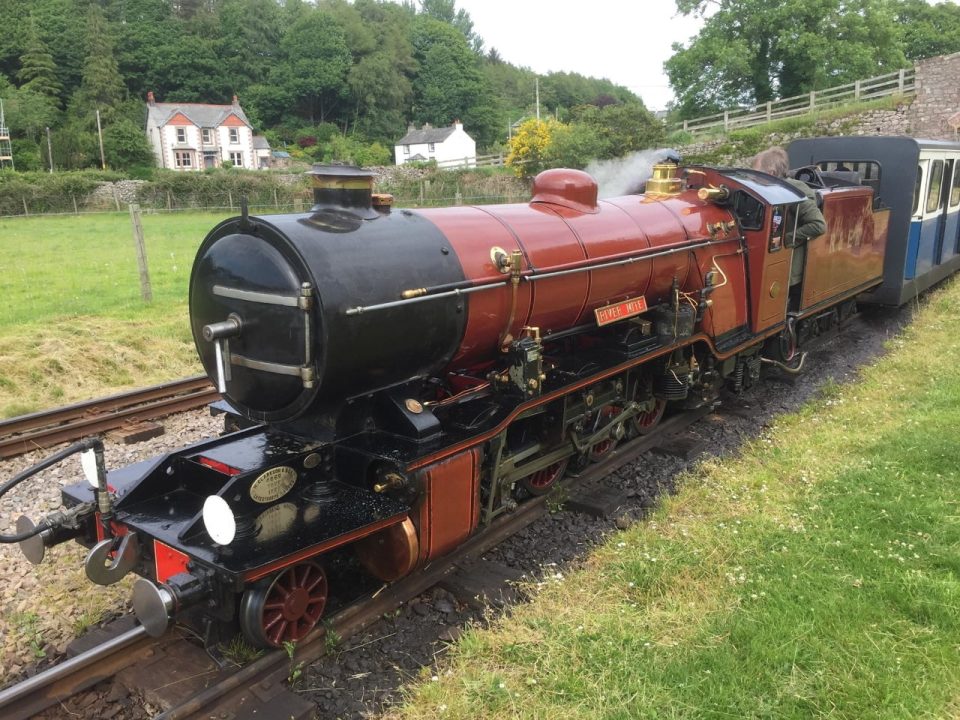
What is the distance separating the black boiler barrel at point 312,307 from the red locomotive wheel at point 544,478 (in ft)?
6.66

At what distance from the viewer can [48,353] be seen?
32.7 ft

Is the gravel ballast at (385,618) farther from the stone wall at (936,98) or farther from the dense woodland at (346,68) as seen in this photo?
the stone wall at (936,98)

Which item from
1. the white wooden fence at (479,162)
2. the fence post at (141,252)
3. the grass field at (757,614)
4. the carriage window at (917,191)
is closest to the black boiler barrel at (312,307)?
the grass field at (757,614)

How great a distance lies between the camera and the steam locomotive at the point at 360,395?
13.0 ft

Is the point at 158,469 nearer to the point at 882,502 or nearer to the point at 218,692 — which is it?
the point at 218,692

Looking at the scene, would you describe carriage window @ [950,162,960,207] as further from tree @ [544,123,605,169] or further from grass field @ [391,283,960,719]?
tree @ [544,123,605,169]

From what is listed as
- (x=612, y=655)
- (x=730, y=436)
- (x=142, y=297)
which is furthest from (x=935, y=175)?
(x=142, y=297)

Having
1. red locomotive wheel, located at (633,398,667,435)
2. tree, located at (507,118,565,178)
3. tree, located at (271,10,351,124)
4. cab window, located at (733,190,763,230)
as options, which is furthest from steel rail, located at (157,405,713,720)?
tree, located at (271,10,351,124)

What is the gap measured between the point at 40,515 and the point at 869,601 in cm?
626

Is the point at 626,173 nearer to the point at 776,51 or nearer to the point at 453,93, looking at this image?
the point at 776,51

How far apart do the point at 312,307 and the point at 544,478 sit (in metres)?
3.23

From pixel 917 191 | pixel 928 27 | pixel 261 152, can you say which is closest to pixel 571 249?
pixel 917 191

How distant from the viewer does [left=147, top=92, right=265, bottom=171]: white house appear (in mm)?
63250

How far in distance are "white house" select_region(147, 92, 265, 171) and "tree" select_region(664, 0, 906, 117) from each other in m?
39.4
